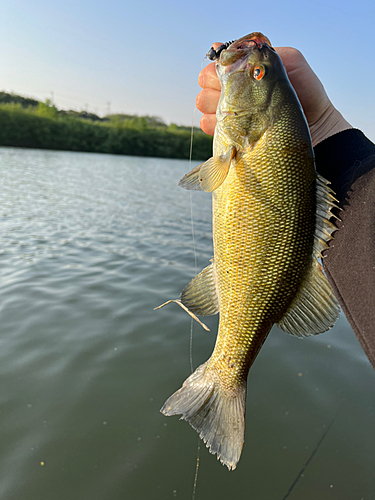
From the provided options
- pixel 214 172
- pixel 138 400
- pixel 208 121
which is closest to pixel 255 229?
pixel 214 172

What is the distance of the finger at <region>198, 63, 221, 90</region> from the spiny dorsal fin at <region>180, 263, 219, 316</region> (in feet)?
3.55

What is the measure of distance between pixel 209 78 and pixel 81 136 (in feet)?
A: 199

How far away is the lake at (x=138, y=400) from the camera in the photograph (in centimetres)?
303

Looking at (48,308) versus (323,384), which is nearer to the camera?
(323,384)

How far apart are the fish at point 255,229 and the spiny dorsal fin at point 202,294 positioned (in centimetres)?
5

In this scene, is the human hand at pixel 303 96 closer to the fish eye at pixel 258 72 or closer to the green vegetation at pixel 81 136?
the fish eye at pixel 258 72

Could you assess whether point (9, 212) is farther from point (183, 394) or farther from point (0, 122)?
point (0, 122)

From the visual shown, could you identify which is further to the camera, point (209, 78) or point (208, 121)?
point (208, 121)

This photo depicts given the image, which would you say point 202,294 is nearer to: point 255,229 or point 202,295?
point 202,295

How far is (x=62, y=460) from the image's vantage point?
3113 millimetres

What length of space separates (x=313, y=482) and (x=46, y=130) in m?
60.4

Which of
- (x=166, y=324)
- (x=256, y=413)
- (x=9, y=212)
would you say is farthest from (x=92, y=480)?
(x=9, y=212)

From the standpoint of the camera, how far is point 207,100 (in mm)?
2184

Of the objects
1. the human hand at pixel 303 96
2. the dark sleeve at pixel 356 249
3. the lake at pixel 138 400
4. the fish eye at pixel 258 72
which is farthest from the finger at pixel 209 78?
the lake at pixel 138 400
